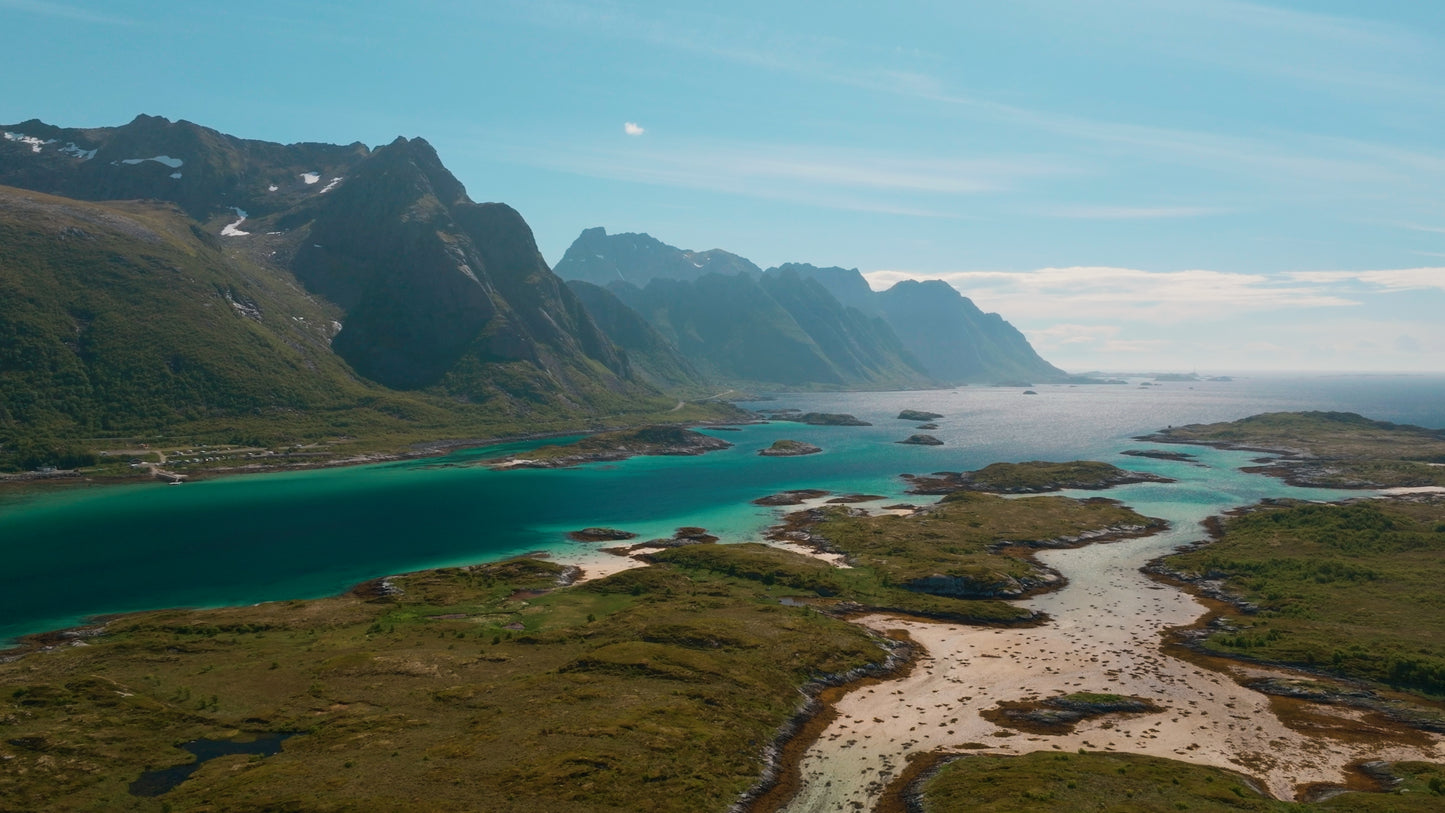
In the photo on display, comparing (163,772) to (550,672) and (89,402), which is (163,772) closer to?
(550,672)

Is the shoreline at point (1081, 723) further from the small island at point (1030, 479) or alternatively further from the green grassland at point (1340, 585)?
the small island at point (1030, 479)

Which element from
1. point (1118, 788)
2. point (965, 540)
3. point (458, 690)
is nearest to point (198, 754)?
point (458, 690)

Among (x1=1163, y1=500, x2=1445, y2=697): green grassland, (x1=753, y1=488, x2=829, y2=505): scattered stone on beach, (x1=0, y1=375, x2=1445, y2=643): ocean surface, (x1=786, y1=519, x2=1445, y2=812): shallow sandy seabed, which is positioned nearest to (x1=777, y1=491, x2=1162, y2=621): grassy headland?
(x1=786, y1=519, x2=1445, y2=812): shallow sandy seabed

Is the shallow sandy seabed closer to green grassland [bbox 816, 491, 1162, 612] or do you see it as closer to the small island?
green grassland [bbox 816, 491, 1162, 612]

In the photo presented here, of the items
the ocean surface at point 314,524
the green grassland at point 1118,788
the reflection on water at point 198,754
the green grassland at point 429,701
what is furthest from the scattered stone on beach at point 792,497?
the reflection on water at point 198,754

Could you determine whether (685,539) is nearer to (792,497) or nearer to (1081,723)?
(792,497)

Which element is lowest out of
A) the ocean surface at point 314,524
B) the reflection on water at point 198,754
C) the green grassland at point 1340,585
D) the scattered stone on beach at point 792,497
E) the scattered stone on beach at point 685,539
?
the ocean surface at point 314,524
